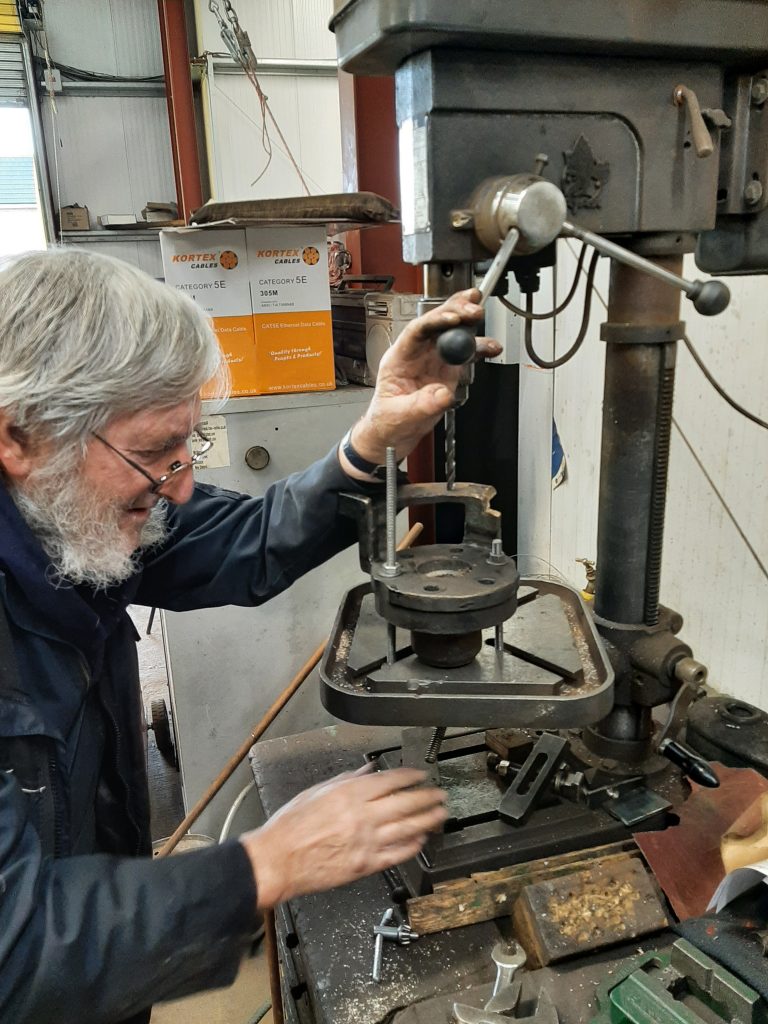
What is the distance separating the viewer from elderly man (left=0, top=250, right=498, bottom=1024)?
688 millimetres

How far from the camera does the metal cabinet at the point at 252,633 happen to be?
1822 mm

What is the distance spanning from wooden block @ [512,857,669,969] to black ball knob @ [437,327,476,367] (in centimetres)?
51

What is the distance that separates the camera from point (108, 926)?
2.24 ft

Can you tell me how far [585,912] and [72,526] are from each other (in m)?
0.68

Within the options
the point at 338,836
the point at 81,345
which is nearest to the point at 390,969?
the point at 338,836

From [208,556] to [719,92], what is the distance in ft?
2.88

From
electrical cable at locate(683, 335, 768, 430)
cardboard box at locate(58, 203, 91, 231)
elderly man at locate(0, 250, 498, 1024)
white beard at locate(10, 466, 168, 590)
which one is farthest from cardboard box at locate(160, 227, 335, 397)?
cardboard box at locate(58, 203, 91, 231)

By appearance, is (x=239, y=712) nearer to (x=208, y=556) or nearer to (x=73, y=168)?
(x=208, y=556)

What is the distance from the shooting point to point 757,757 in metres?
0.93

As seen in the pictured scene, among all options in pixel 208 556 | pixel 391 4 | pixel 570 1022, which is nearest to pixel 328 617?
pixel 208 556

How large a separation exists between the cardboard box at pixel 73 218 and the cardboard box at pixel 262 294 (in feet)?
12.0

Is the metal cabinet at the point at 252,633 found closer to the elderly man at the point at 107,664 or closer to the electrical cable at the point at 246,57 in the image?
the elderly man at the point at 107,664

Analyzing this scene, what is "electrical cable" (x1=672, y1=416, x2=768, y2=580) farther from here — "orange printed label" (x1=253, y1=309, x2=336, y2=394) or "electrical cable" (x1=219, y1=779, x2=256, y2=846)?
"electrical cable" (x1=219, y1=779, x2=256, y2=846)

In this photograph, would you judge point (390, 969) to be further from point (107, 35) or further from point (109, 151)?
point (107, 35)
